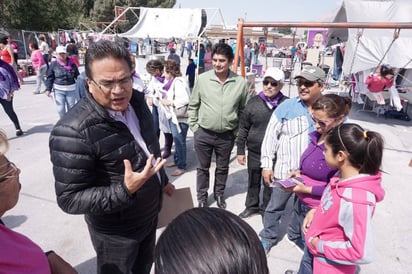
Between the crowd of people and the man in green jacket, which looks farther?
the man in green jacket

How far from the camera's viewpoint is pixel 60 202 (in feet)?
4.32

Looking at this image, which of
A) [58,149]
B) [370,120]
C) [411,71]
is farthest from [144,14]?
[58,149]

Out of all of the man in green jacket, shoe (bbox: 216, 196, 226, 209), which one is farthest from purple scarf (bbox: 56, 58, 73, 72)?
shoe (bbox: 216, 196, 226, 209)

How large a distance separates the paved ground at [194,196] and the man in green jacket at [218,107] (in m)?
0.87

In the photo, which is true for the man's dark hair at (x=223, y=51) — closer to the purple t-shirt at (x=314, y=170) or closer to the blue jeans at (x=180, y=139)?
the purple t-shirt at (x=314, y=170)

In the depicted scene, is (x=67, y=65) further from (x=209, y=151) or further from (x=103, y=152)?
(x=103, y=152)

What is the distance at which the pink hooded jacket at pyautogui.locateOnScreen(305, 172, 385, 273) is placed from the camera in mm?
1275

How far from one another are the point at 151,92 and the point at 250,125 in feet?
6.93

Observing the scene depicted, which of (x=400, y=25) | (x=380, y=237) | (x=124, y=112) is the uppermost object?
(x=400, y=25)

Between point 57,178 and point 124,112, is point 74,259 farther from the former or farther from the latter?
point 124,112

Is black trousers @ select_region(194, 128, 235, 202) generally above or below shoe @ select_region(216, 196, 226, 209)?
above

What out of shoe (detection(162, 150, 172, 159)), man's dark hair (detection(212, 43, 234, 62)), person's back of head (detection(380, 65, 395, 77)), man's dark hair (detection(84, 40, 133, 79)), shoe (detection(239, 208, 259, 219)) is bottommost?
shoe (detection(239, 208, 259, 219))

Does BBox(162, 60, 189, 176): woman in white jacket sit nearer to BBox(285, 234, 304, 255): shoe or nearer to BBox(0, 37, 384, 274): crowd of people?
BBox(0, 37, 384, 274): crowd of people

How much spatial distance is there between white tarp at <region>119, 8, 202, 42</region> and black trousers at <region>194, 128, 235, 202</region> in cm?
741
